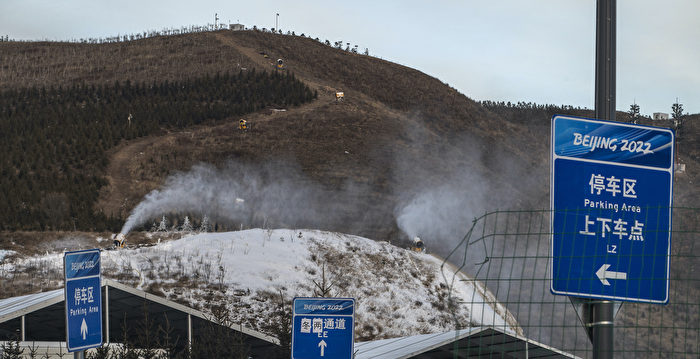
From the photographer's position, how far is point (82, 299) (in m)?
11.9

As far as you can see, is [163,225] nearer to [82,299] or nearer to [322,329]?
[82,299]

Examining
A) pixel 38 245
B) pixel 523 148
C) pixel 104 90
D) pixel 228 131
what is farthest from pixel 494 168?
pixel 38 245

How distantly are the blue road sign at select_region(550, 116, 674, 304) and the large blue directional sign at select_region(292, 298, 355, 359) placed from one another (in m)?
5.40

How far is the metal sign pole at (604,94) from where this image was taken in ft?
21.9

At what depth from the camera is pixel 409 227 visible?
63.1 m

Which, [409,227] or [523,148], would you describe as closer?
[409,227]

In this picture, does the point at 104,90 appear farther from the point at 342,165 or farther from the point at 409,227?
the point at 409,227

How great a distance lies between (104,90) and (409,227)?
3714cm

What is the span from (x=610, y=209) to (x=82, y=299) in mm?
7905

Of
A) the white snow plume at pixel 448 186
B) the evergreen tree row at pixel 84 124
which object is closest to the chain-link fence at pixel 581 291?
the white snow plume at pixel 448 186

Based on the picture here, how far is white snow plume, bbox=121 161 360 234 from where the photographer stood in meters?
58.4

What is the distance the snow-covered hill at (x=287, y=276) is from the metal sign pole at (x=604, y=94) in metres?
26.6

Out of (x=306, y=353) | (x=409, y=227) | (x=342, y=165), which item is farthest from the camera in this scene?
(x=342, y=165)

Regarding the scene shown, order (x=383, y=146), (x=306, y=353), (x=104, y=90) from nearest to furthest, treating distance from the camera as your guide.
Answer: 1. (x=306, y=353)
2. (x=383, y=146)
3. (x=104, y=90)
